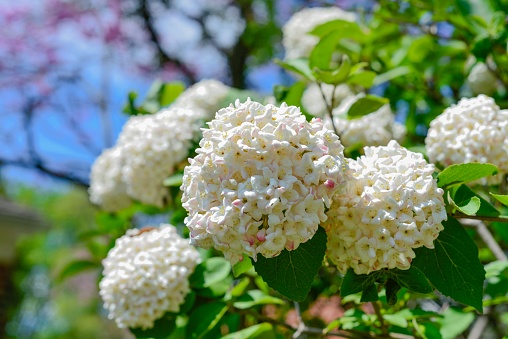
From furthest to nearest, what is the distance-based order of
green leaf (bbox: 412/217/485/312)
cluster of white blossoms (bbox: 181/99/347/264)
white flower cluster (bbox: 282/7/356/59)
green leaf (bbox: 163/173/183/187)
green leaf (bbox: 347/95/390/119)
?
white flower cluster (bbox: 282/7/356/59), green leaf (bbox: 163/173/183/187), green leaf (bbox: 347/95/390/119), green leaf (bbox: 412/217/485/312), cluster of white blossoms (bbox: 181/99/347/264)

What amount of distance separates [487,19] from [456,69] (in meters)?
0.34

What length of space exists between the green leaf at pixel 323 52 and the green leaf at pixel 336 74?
6 centimetres

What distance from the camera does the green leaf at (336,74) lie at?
891mm

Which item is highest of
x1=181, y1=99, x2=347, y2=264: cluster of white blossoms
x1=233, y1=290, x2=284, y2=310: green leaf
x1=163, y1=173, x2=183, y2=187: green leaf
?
x1=181, y1=99, x2=347, y2=264: cluster of white blossoms

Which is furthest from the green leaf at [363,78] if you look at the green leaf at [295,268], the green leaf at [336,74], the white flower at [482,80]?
the white flower at [482,80]

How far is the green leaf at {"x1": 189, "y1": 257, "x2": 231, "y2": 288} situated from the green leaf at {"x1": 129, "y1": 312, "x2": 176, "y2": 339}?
0.22 ft

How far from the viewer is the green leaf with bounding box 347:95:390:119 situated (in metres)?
0.92

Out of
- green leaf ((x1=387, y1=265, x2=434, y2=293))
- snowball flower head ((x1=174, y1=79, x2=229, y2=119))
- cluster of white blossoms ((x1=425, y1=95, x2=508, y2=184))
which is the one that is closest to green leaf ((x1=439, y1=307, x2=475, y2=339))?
cluster of white blossoms ((x1=425, y1=95, x2=508, y2=184))

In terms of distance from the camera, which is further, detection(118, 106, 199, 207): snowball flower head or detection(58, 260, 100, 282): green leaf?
detection(58, 260, 100, 282): green leaf

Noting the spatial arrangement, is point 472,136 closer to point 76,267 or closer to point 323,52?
point 323,52

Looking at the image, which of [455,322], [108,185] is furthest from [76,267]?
[455,322]

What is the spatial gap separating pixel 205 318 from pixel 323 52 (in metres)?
0.49

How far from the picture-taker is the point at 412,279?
2.08ft

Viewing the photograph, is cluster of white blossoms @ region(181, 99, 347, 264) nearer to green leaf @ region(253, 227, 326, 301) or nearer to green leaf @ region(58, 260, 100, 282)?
green leaf @ region(253, 227, 326, 301)
